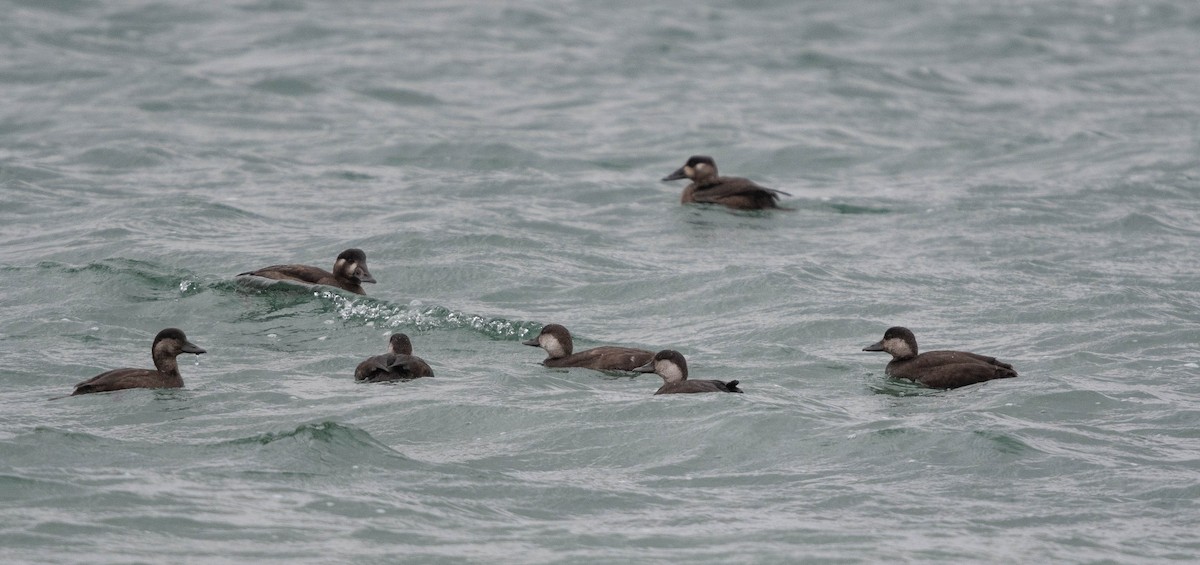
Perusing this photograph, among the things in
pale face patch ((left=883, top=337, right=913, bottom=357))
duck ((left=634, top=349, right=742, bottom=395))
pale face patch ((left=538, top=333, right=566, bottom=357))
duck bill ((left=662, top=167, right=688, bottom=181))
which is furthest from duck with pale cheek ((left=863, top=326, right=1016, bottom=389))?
duck bill ((left=662, top=167, right=688, bottom=181))

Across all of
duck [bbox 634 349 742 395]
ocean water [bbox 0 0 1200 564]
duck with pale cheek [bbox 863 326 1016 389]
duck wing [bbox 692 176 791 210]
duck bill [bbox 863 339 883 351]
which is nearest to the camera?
ocean water [bbox 0 0 1200 564]

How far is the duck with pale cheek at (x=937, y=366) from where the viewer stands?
11539 mm

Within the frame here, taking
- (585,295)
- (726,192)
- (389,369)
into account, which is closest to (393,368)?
(389,369)

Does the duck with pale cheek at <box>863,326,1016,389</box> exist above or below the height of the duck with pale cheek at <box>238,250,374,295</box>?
below

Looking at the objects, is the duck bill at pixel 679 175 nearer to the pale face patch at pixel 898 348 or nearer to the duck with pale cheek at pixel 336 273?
the duck with pale cheek at pixel 336 273

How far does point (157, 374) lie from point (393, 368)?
5.06 feet

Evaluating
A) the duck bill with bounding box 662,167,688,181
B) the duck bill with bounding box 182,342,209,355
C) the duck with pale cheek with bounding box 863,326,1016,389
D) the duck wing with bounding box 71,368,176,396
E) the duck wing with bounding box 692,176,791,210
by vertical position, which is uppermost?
the duck bill with bounding box 662,167,688,181

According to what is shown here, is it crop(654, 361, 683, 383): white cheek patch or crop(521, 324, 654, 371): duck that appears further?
crop(521, 324, 654, 371): duck

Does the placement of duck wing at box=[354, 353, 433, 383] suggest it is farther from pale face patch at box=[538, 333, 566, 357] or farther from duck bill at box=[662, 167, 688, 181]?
duck bill at box=[662, 167, 688, 181]

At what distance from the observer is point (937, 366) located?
1169 cm

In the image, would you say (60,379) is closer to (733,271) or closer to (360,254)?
(360,254)

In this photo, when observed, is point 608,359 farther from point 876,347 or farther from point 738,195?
point 738,195

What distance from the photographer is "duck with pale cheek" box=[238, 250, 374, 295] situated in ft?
45.0

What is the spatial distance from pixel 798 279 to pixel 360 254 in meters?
3.99
